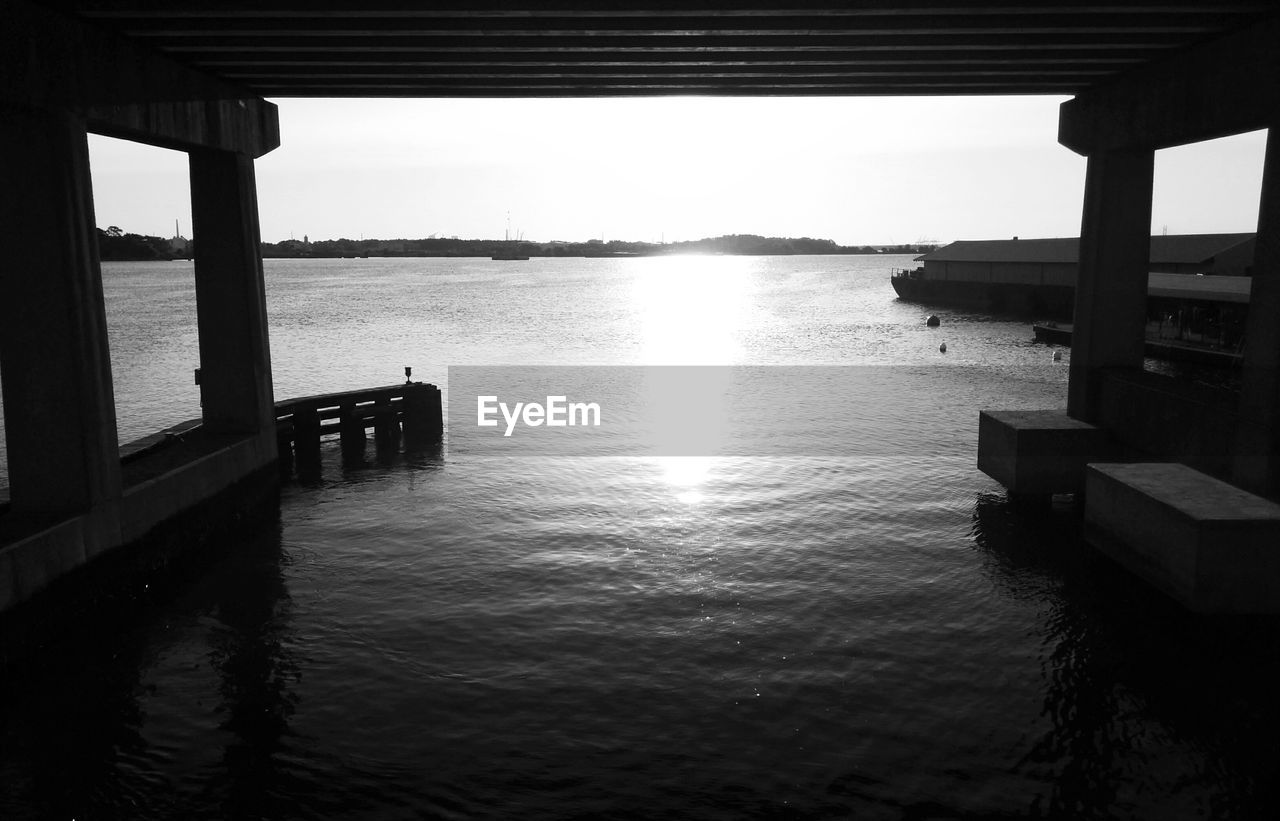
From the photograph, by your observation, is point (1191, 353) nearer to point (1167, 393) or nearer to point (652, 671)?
point (1167, 393)

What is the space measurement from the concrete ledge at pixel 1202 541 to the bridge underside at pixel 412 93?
2.47 meters

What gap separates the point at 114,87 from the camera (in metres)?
16.5

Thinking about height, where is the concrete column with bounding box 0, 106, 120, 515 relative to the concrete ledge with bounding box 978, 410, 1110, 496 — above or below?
above

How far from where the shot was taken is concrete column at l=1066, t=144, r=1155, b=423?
23312mm

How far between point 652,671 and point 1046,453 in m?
13.4

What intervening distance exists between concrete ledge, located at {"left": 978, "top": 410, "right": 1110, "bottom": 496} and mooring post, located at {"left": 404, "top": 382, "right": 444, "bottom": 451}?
18.0 m

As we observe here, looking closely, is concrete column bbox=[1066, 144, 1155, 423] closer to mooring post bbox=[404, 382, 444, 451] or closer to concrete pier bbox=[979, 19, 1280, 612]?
concrete pier bbox=[979, 19, 1280, 612]

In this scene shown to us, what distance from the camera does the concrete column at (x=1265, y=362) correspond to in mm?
16703

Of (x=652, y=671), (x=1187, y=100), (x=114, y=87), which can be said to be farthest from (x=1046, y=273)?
(x=114, y=87)

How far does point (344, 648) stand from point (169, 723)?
9.28ft

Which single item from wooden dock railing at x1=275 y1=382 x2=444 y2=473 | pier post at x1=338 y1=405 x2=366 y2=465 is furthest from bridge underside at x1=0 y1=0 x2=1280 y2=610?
pier post at x1=338 y1=405 x2=366 y2=465

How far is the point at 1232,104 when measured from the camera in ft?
59.5

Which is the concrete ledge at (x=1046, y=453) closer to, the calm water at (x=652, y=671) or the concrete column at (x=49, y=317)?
the calm water at (x=652, y=671)

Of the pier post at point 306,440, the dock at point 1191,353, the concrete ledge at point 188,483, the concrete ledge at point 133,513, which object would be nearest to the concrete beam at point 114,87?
the concrete ledge at point 133,513
